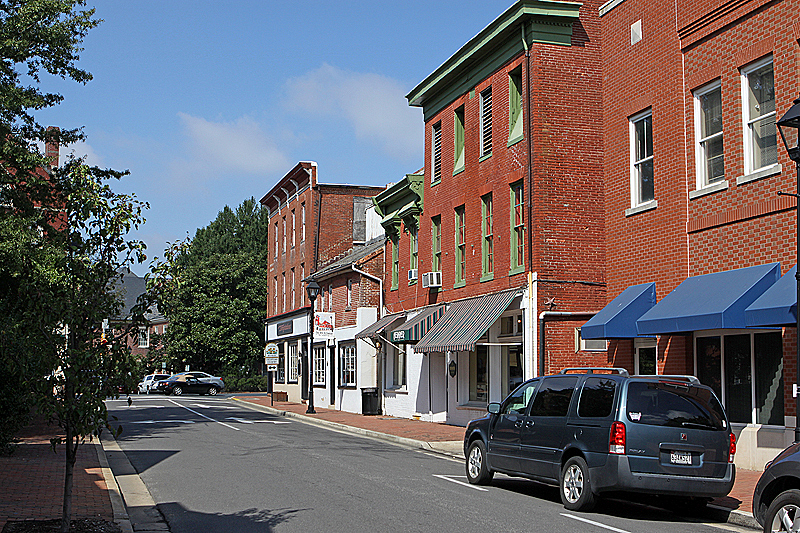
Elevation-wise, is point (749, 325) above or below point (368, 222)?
below

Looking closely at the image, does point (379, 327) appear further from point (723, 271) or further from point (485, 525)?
point (485, 525)

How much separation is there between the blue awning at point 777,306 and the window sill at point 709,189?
102 inches

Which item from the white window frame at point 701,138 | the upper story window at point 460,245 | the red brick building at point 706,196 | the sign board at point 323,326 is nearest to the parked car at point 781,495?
the red brick building at point 706,196

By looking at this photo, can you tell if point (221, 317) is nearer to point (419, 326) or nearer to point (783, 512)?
point (419, 326)

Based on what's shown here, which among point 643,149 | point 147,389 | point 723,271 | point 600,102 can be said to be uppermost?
point 600,102

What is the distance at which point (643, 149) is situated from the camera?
19.0 metres

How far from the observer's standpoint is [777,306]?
13047 mm

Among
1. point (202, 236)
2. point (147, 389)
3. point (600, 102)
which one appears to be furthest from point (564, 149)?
point (202, 236)

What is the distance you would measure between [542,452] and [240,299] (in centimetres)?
5881

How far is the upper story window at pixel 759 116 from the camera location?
15.1 meters

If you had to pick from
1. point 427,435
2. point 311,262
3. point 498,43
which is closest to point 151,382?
point 311,262

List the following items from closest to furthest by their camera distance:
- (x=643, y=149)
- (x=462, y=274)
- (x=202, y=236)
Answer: (x=643, y=149) → (x=462, y=274) → (x=202, y=236)

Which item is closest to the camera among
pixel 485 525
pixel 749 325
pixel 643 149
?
pixel 485 525

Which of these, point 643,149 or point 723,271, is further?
point 643,149
